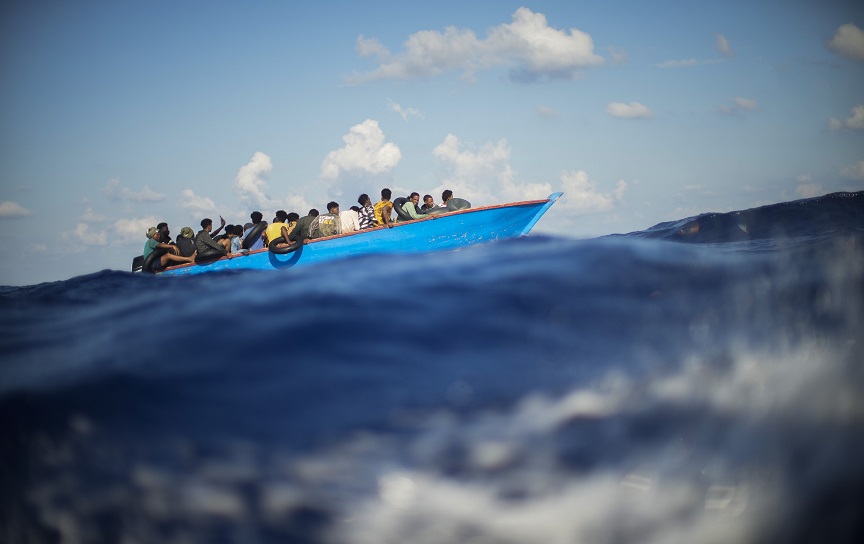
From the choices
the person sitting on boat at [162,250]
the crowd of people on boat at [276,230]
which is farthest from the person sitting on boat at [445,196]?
the person sitting on boat at [162,250]

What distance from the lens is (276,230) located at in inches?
492

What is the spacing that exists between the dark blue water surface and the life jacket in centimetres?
920

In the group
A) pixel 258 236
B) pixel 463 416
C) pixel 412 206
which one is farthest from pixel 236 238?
pixel 463 416

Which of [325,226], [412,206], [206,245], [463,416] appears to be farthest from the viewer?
[412,206]

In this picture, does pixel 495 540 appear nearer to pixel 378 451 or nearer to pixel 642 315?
pixel 378 451

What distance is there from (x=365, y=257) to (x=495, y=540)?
294cm

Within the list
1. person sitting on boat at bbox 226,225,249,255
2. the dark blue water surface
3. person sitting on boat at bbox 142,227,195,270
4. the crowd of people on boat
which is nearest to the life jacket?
the crowd of people on boat

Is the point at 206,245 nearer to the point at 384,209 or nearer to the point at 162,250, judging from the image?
the point at 162,250

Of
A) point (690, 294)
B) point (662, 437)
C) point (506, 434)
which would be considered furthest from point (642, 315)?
point (506, 434)

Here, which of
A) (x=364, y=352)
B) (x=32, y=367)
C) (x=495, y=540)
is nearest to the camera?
(x=495, y=540)

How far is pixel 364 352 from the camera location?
115 inches

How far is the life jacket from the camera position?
Result: 1274 centimetres

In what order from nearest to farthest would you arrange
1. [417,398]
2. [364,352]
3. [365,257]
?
[417,398], [364,352], [365,257]

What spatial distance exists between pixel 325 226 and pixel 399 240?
1.99 meters
